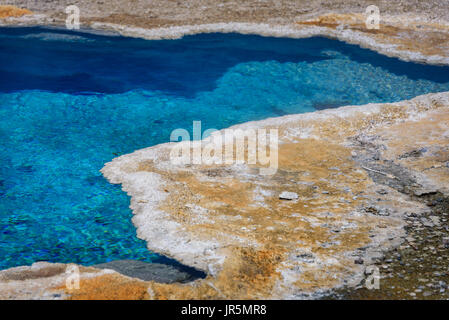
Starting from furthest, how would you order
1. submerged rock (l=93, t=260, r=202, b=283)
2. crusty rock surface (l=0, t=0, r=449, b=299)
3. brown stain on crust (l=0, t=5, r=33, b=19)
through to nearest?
1. brown stain on crust (l=0, t=5, r=33, b=19)
2. submerged rock (l=93, t=260, r=202, b=283)
3. crusty rock surface (l=0, t=0, r=449, b=299)

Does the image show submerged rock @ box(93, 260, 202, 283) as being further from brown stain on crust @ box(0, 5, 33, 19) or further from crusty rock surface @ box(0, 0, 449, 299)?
brown stain on crust @ box(0, 5, 33, 19)

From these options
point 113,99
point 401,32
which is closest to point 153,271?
point 113,99

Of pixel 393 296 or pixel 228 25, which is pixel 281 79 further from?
pixel 393 296

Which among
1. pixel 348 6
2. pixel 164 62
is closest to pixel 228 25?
pixel 164 62

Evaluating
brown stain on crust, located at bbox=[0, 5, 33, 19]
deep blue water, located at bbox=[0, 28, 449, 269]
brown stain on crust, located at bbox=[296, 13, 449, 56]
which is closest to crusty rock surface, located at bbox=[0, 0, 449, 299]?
deep blue water, located at bbox=[0, 28, 449, 269]

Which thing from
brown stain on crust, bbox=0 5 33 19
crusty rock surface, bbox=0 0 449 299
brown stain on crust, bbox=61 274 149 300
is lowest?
brown stain on crust, bbox=61 274 149 300

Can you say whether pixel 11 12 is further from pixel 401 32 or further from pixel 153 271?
pixel 153 271

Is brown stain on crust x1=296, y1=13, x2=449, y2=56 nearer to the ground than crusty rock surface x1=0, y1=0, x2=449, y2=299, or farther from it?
farther from it
